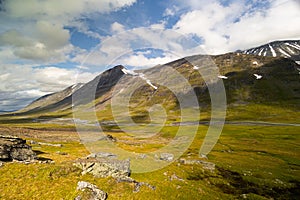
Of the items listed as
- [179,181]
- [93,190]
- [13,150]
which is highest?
[13,150]

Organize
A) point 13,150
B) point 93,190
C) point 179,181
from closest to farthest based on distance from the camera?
point 93,190 → point 13,150 → point 179,181

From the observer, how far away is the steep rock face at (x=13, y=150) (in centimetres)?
3431

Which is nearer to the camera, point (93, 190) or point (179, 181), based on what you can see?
point (93, 190)

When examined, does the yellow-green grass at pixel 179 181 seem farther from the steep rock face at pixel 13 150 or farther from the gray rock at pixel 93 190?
the steep rock face at pixel 13 150

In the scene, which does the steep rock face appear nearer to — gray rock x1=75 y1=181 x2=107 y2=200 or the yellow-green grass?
the yellow-green grass

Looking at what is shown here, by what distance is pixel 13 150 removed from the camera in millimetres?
36844

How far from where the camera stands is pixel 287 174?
171 ft

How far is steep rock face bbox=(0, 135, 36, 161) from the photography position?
113 feet

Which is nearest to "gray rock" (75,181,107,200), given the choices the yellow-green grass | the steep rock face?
the yellow-green grass

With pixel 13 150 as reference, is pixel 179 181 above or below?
below

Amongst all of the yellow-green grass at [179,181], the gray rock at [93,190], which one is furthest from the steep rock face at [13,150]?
the gray rock at [93,190]

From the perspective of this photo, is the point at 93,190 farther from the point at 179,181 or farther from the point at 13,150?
the point at 13,150

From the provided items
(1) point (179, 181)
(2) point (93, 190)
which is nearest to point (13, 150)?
(2) point (93, 190)

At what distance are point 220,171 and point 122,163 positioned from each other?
1040 inches
